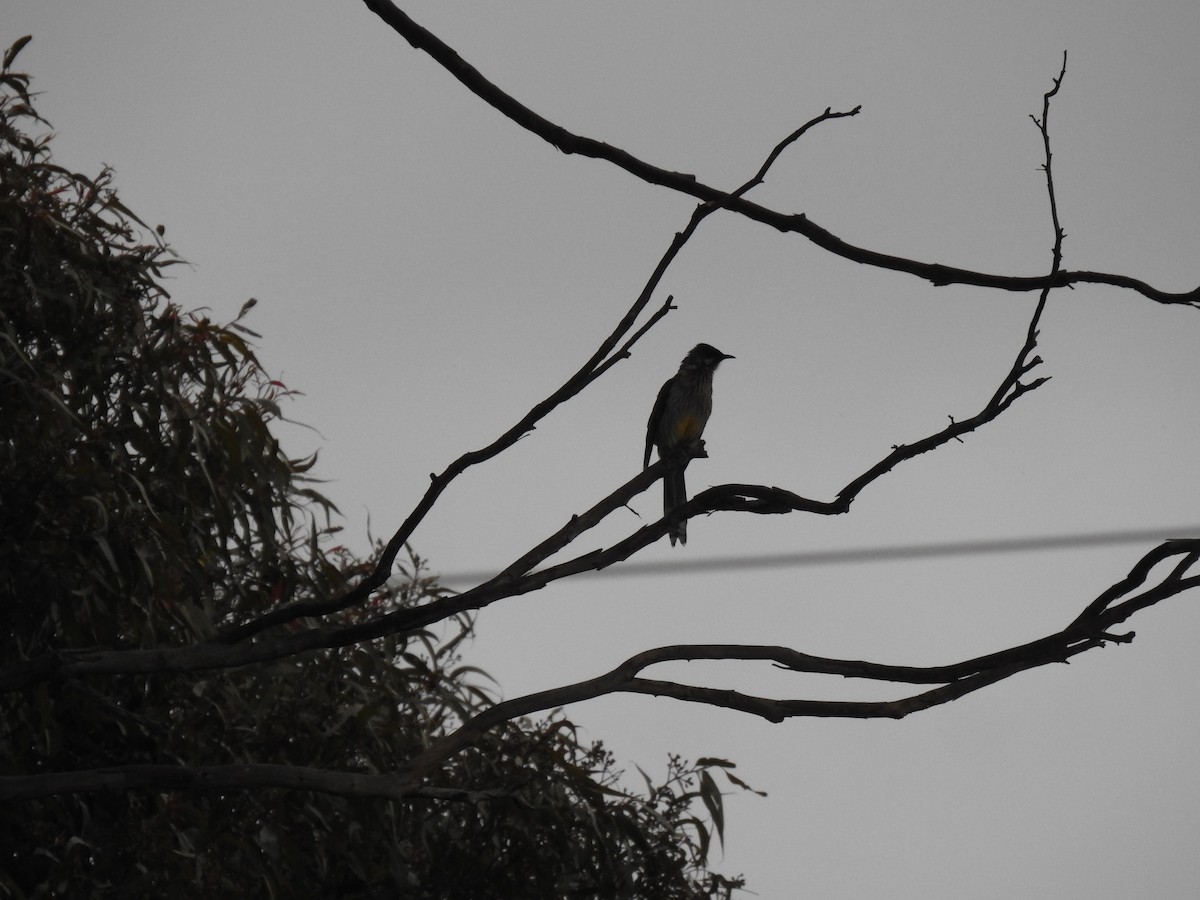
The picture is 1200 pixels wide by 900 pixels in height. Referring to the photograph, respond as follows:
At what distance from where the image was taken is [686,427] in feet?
13.2

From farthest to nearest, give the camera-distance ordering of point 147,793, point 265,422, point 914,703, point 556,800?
point 265,422, point 556,800, point 147,793, point 914,703

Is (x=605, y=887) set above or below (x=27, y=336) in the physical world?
below

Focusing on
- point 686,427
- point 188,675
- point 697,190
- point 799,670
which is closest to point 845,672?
point 799,670

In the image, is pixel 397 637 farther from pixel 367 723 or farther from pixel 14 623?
pixel 14 623

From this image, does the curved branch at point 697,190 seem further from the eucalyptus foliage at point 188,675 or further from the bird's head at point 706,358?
the bird's head at point 706,358

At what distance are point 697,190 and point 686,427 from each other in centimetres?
260

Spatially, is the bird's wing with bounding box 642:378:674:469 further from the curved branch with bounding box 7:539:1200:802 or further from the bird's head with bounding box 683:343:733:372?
the curved branch with bounding box 7:539:1200:802

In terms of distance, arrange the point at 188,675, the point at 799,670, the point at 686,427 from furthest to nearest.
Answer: the point at 686,427 < the point at 188,675 < the point at 799,670

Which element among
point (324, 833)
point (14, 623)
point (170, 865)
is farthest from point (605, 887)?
point (14, 623)

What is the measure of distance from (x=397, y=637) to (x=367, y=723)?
1.07ft

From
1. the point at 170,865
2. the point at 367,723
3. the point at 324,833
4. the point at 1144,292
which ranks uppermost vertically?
the point at 1144,292

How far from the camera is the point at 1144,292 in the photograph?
64.4 inches

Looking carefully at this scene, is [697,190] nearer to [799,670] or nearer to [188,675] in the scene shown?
[799,670]

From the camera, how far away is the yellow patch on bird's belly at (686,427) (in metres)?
4.04
